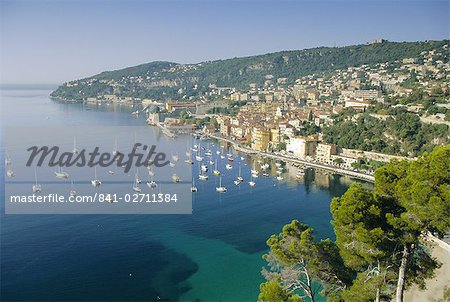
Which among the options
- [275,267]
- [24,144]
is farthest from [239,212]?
[24,144]

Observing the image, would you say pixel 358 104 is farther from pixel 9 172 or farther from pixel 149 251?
pixel 149 251

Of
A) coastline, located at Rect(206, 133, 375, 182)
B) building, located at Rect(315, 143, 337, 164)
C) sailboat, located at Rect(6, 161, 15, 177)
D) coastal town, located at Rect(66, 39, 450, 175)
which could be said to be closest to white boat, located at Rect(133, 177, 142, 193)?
sailboat, located at Rect(6, 161, 15, 177)

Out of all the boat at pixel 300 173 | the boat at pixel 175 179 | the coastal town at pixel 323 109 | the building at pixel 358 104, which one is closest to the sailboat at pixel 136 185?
the boat at pixel 175 179

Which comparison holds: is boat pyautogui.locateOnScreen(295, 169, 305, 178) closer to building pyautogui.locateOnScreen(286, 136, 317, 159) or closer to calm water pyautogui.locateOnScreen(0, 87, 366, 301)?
building pyautogui.locateOnScreen(286, 136, 317, 159)

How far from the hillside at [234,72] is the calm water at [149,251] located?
33.2 m

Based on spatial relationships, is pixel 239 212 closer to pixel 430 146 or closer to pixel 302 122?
pixel 430 146

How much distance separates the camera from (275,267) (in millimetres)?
3750

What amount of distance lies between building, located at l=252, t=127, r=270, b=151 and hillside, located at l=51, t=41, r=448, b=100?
23.4m

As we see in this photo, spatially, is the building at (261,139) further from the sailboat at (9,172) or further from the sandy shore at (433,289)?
the sandy shore at (433,289)

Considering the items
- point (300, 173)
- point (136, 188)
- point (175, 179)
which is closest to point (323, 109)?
point (300, 173)

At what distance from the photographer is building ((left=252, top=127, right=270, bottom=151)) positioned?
2038 cm

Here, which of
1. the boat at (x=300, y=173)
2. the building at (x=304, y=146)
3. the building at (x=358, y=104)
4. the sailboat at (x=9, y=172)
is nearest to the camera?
the sailboat at (x=9, y=172)

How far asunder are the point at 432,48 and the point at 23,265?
37785 mm

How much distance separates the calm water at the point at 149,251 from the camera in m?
6.52
